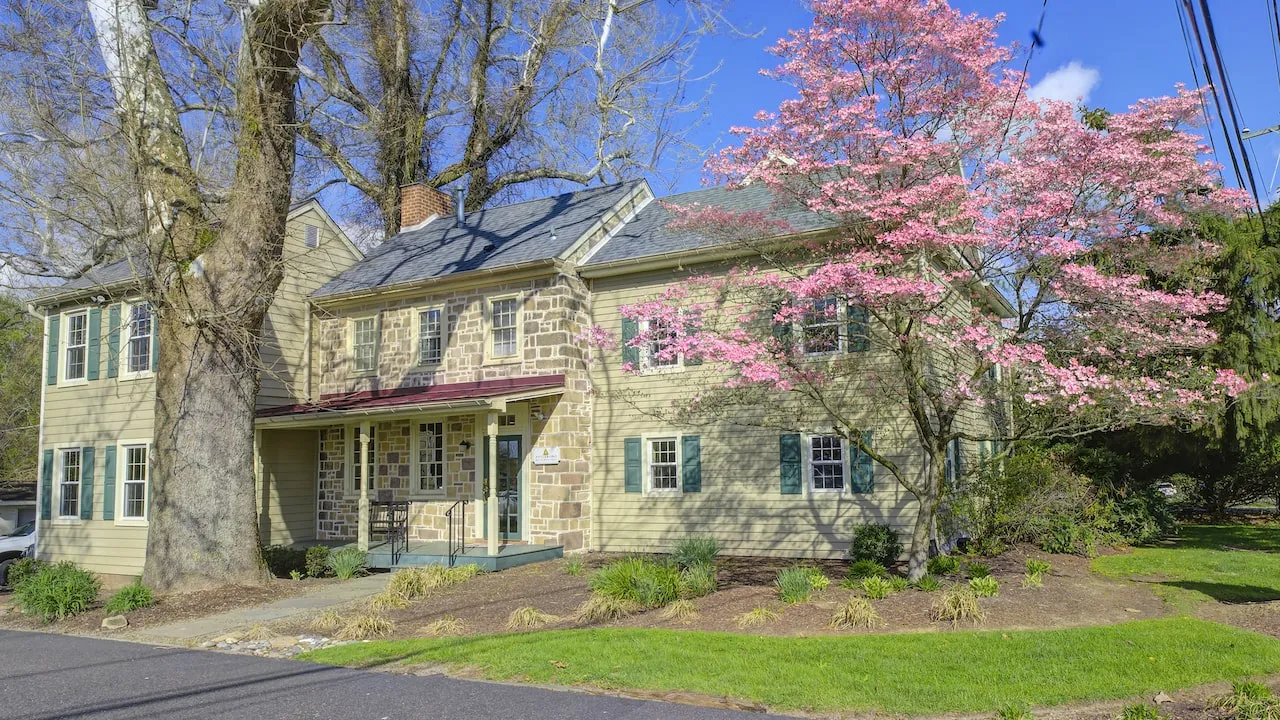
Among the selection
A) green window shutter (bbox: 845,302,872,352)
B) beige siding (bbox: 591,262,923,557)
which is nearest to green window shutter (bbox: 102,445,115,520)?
beige siding (bbox: 591,262,923,557)

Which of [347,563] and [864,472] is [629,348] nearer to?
[864,472]

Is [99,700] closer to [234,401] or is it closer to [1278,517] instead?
[234,401]

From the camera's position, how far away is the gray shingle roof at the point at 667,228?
15.2 meters

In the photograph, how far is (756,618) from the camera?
9.41m

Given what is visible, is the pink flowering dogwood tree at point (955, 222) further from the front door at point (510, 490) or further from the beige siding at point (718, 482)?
the front door at point (510, 490)

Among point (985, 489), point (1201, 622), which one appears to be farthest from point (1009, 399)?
point (985, 489)

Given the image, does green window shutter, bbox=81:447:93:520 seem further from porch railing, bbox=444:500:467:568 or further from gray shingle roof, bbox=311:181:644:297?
porch railing, bbox=444:500:467:568

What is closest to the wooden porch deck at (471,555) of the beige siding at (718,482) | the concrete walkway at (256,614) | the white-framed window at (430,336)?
the concrete walkway at (256,614)

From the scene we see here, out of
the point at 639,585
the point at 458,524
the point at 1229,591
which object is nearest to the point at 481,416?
the point at 458,524

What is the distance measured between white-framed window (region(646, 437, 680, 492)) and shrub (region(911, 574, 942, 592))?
5837 mm

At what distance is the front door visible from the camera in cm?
1644

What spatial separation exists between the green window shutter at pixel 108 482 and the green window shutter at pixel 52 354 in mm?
2643

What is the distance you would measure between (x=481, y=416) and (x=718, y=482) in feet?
14.5

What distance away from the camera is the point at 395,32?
25500 millimetres
